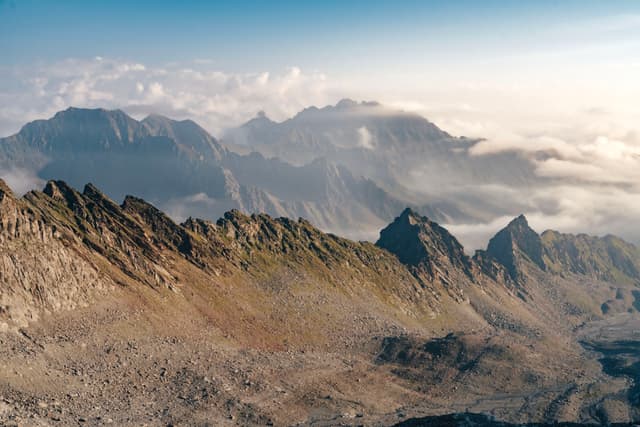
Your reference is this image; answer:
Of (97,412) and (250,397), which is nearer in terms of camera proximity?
(97,412)

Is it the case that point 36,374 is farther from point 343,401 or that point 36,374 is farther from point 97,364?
point 343,401

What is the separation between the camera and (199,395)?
17388 centimetres

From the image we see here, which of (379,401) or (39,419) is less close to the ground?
(39,419)

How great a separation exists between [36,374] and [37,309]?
31.1m

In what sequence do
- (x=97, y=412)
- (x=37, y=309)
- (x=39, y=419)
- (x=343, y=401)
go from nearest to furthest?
(x=39, y=419)
(x=97, y=412)
(x=37, y=309)
(x=343, y=401)

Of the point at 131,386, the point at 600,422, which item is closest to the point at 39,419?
the point at 131,386

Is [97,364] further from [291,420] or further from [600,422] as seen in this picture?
[600,422]

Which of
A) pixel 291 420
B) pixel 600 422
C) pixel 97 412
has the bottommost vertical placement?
pixel 600 422

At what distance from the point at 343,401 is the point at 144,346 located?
6859cm

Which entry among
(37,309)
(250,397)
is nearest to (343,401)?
(250,397)

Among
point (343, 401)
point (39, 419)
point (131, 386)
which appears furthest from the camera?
point (343, 401)

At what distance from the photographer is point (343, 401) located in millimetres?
191625

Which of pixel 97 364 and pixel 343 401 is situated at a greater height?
pixel 97 364

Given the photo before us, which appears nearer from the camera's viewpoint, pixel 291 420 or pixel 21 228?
pixel 291 420
